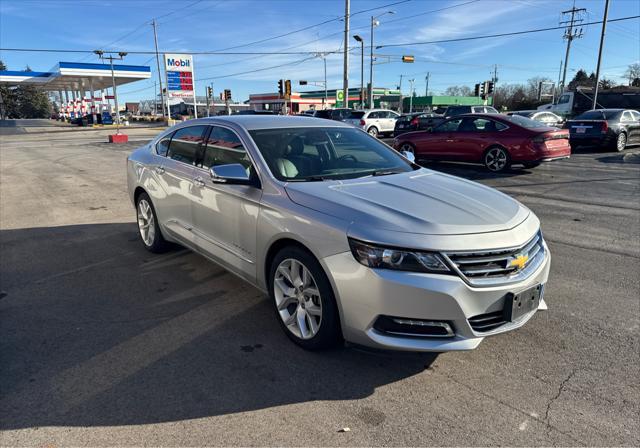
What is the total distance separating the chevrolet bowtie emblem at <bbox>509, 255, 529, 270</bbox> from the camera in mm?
2943

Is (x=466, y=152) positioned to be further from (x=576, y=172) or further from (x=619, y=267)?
(x=619, y=267)

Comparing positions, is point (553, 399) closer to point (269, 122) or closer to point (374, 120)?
point (269, 122)

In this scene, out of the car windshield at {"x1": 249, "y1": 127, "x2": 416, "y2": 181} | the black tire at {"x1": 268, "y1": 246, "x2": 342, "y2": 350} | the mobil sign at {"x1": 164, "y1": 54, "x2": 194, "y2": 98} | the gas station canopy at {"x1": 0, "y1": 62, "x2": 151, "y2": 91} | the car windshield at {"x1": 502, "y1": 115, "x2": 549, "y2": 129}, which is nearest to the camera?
the black tire at {"x1": 268, "y1": 246, "x2": 342, "y2": 350}

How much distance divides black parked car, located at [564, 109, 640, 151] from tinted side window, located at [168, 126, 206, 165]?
53.2 ft

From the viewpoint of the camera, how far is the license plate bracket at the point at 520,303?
2877mm

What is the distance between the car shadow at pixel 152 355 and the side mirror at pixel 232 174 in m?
1.17

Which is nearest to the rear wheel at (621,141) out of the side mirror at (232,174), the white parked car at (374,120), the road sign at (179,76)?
the white parked car at (374,120)

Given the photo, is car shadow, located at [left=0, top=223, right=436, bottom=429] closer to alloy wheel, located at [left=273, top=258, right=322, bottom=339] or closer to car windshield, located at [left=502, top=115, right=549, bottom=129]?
alloy wheel, located at [left=273, top=258, right=322, bottom=339]

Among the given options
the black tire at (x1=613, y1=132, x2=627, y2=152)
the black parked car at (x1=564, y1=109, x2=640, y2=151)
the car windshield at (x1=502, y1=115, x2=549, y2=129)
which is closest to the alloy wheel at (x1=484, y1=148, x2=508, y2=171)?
the car windshield at (x1=502, y1=115, x2=549, y2=129)

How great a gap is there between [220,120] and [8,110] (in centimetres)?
12011

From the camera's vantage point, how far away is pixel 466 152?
41.0 ft

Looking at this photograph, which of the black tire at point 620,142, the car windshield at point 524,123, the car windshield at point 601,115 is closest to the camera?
the car windshield at point 524,123

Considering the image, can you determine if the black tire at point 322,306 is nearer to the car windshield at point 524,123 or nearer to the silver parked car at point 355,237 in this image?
the silver parked car at point 355,237

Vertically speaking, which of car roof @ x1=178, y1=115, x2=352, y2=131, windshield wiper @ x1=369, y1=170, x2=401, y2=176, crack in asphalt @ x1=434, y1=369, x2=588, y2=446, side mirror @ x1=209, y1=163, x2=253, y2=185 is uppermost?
car roof @ x1=178, y1=115, x2=352, y2=131
